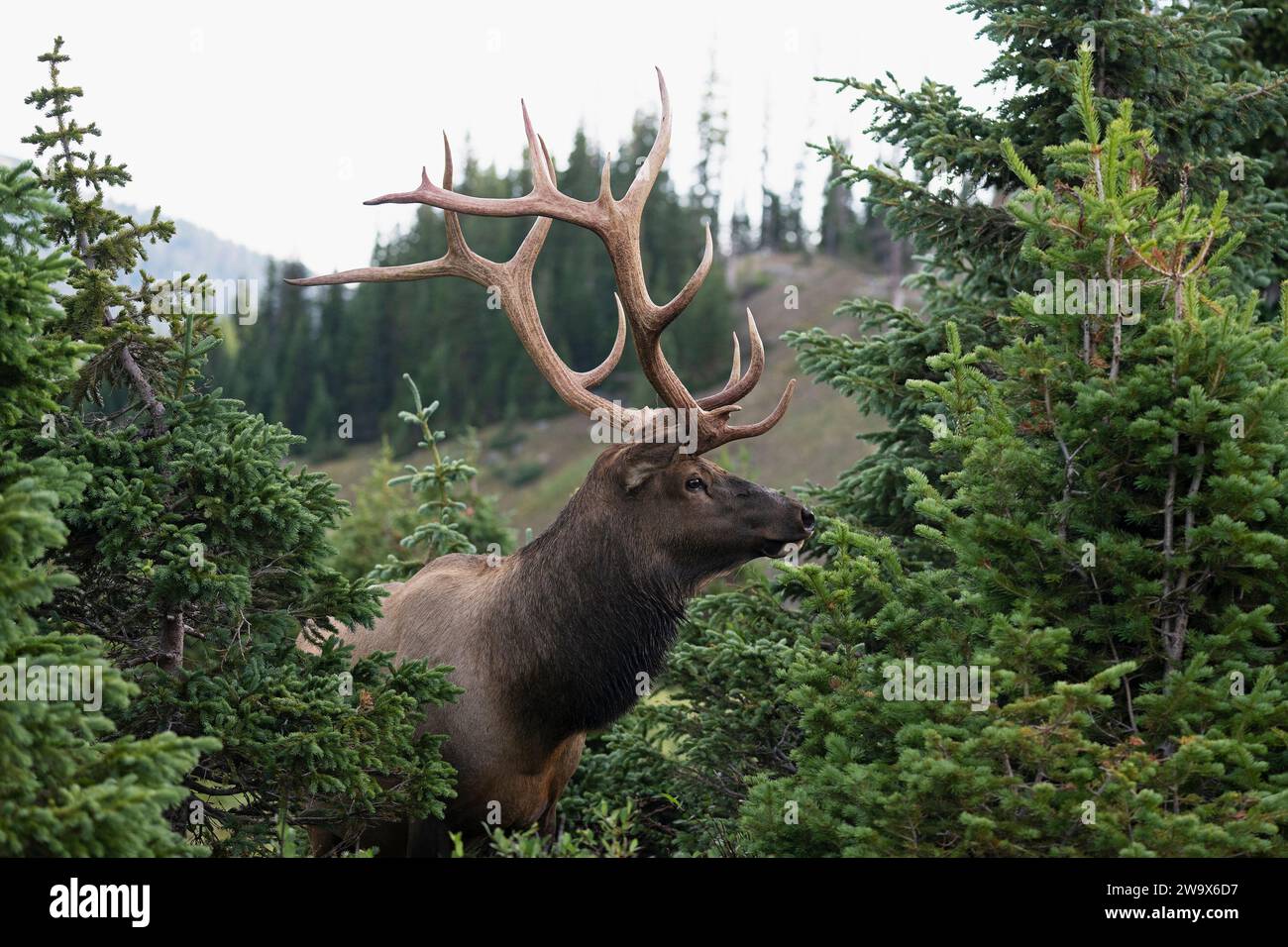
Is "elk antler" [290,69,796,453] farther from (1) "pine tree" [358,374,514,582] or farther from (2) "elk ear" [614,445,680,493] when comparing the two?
(1) "pine tree" [358,374,514,582]

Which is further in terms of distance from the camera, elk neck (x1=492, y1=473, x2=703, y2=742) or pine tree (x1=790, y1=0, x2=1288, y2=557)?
pine tree (x1=790, y1=0, x2=1288, y2=557)

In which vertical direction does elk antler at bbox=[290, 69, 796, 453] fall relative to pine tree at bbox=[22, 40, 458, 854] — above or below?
above

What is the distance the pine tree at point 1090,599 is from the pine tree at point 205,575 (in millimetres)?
1721

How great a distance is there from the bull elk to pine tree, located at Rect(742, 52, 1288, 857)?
1.23m

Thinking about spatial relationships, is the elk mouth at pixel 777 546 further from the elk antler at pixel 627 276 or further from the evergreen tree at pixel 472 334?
the evergreen tree at pixel 472 334

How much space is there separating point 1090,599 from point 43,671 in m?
3.81

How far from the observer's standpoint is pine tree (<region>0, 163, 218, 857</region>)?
3.48 metres

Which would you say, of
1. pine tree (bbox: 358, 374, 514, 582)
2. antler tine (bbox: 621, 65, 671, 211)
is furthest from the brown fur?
antler tine (bbox: 621, 65, 671, 211)

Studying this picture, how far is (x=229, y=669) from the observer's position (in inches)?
195

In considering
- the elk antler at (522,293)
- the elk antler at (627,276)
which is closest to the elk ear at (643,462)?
the elk antler at (627,276)

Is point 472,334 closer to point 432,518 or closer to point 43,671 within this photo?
point 432,518

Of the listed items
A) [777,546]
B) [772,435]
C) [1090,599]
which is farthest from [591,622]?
[772,435]

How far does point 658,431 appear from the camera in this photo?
6.43 metres
